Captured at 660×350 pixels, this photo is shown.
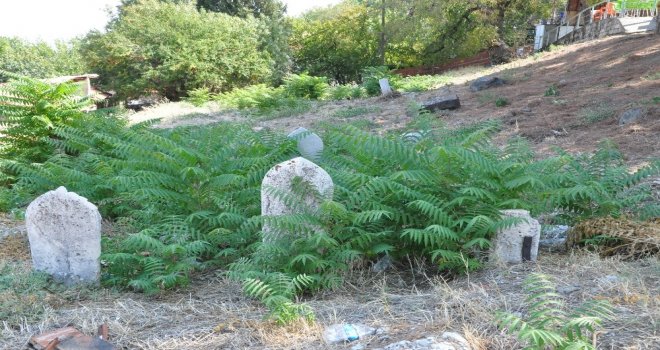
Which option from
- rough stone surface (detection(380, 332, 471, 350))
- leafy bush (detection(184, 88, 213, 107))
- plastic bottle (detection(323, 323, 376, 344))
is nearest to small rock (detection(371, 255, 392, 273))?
plastic bottle (detection(323, 323, 376, 344))

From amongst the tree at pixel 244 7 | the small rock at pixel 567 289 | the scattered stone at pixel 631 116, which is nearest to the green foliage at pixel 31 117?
the small rock at pixel 567 289

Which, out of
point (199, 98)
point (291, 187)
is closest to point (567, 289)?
point (291, 187)

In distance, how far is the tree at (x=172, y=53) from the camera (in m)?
29.8

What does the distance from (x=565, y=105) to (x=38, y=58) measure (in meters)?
57.0

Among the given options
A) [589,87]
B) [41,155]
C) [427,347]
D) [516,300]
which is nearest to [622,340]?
[516,300]

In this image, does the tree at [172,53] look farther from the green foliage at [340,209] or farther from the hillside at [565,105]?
the green foliage at [340,209]

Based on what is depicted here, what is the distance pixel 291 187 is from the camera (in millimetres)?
4371

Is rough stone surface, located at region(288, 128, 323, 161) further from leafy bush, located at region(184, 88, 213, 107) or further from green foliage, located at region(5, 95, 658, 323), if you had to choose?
leafy bush, located at region(184, 88, 213, 107)

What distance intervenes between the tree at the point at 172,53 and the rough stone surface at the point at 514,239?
1061 inches

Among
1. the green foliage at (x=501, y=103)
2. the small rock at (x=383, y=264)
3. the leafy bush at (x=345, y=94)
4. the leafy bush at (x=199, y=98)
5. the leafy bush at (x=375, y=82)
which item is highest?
the small rock at (x=383, y=264)

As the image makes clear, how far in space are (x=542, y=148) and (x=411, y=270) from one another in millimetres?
5822

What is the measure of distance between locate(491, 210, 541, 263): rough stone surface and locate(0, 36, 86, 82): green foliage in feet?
160

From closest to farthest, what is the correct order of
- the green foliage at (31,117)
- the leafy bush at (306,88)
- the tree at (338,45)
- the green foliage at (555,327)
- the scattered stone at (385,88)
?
the green foliage at (555,327), the green foliage at (31,117), the scattered stone at (385,88), the leafy bush at (306,88), the tree at (338,45)

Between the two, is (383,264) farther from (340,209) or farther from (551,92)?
(551,92)
